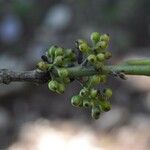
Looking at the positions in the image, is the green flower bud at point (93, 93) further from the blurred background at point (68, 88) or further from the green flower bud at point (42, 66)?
the blurred background at point (68, 88)

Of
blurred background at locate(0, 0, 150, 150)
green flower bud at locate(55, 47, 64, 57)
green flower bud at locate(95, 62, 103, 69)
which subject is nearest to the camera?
green flower bud at locate(95, 62, 103, 69)

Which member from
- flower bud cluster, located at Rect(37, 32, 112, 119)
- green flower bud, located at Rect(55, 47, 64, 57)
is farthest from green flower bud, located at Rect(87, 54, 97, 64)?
green flower bud, located at Rect(55, 47, 64, 57)

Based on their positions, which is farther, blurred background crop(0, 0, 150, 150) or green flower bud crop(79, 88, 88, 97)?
blurred background crop(0, 0, 150, 150)

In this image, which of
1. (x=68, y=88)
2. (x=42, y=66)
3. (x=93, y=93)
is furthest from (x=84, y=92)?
(x=68, y=88)

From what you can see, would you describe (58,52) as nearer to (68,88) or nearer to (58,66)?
(58,66)

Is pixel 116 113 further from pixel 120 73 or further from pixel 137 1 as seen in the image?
pixel 120 73

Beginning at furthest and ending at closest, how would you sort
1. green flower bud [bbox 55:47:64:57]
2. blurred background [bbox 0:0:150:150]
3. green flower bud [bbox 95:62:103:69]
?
blurred background [bbox 0:0:150:150] < green flower bud [bbox 55:47:64:57] < green flower bud [bbox 95:62:103:69]

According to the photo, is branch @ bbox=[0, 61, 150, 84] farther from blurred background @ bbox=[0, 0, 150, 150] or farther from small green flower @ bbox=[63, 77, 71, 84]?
blurred background @ bbox=[0, 0, 150, 150]
